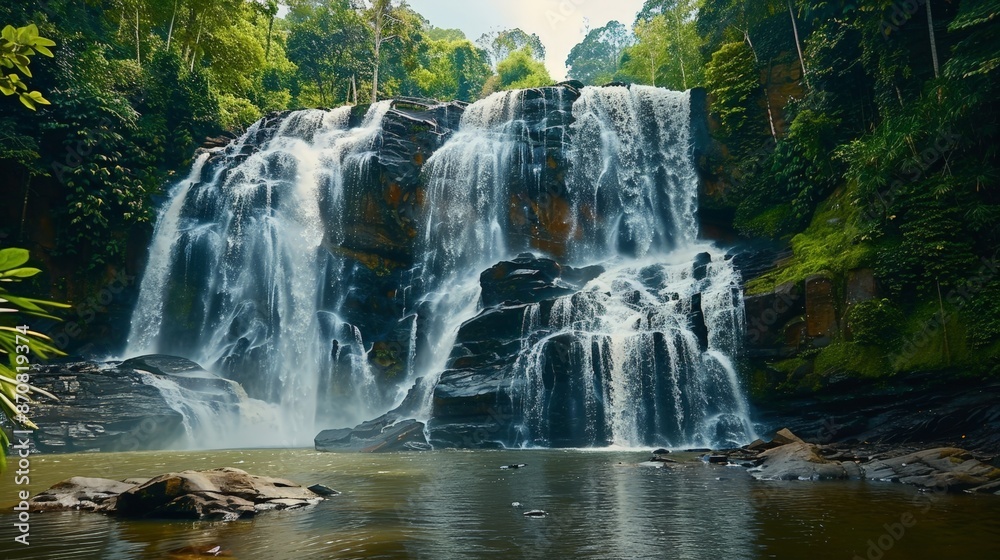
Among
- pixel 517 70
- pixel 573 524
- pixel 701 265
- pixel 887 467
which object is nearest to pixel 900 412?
pixel 887 467

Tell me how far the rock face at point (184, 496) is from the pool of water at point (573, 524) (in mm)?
330

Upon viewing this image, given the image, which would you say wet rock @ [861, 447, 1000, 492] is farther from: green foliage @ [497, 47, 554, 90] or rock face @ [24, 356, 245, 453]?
green foliage @ [497, 47, 554, 90]

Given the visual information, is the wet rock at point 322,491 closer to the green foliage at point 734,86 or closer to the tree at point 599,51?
the green foliage at point 734,86

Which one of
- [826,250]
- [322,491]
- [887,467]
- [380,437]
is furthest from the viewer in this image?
[380,437]

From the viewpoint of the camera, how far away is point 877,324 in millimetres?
15266

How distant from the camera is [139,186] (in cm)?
2656

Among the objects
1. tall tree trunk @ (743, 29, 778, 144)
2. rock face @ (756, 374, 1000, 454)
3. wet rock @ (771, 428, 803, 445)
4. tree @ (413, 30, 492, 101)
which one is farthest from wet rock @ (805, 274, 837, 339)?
tree @ (413, 30, 492, 101)

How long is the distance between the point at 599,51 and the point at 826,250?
2739 inches

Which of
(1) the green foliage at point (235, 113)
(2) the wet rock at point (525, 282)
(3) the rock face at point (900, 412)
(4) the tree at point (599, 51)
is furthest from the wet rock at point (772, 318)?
(4) the tree at point (599, 51)

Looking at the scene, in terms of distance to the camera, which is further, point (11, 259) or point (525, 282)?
point (525, 282)

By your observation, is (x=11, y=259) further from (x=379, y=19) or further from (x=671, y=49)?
(x=671, y=49)

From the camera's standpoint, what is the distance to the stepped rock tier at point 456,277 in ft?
59.9

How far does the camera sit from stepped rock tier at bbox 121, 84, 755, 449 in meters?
18.3

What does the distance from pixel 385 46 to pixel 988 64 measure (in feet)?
141
